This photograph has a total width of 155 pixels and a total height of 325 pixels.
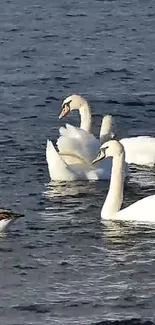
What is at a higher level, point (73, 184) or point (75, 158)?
point (75, 158)

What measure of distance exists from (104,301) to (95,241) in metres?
2.25

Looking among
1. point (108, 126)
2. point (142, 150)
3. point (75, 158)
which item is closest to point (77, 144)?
point (75, 158)

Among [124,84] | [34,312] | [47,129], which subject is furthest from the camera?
[124,84]

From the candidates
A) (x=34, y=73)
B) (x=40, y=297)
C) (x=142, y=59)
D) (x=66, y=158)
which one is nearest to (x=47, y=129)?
(x=66, y=158)

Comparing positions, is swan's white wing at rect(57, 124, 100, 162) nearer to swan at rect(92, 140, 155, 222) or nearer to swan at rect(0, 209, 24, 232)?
swan at rect(92, 140, 155, 222)

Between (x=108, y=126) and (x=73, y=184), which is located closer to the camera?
(x=73, y=184)

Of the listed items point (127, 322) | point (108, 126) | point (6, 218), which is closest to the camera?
point (127, 322)

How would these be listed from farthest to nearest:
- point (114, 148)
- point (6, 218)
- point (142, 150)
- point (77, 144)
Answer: point (142, 150)
point (77, 144)
point (114, 148)
point (6, 218)

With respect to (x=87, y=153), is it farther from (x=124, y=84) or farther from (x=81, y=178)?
(x=124, y=84)

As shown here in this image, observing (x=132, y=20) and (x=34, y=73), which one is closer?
(x=34, y=73)

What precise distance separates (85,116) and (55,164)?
2468 millimetres

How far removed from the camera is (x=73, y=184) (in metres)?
17.8

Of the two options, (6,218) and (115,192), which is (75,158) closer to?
(115,192)

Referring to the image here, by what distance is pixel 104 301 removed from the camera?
1248 cm
